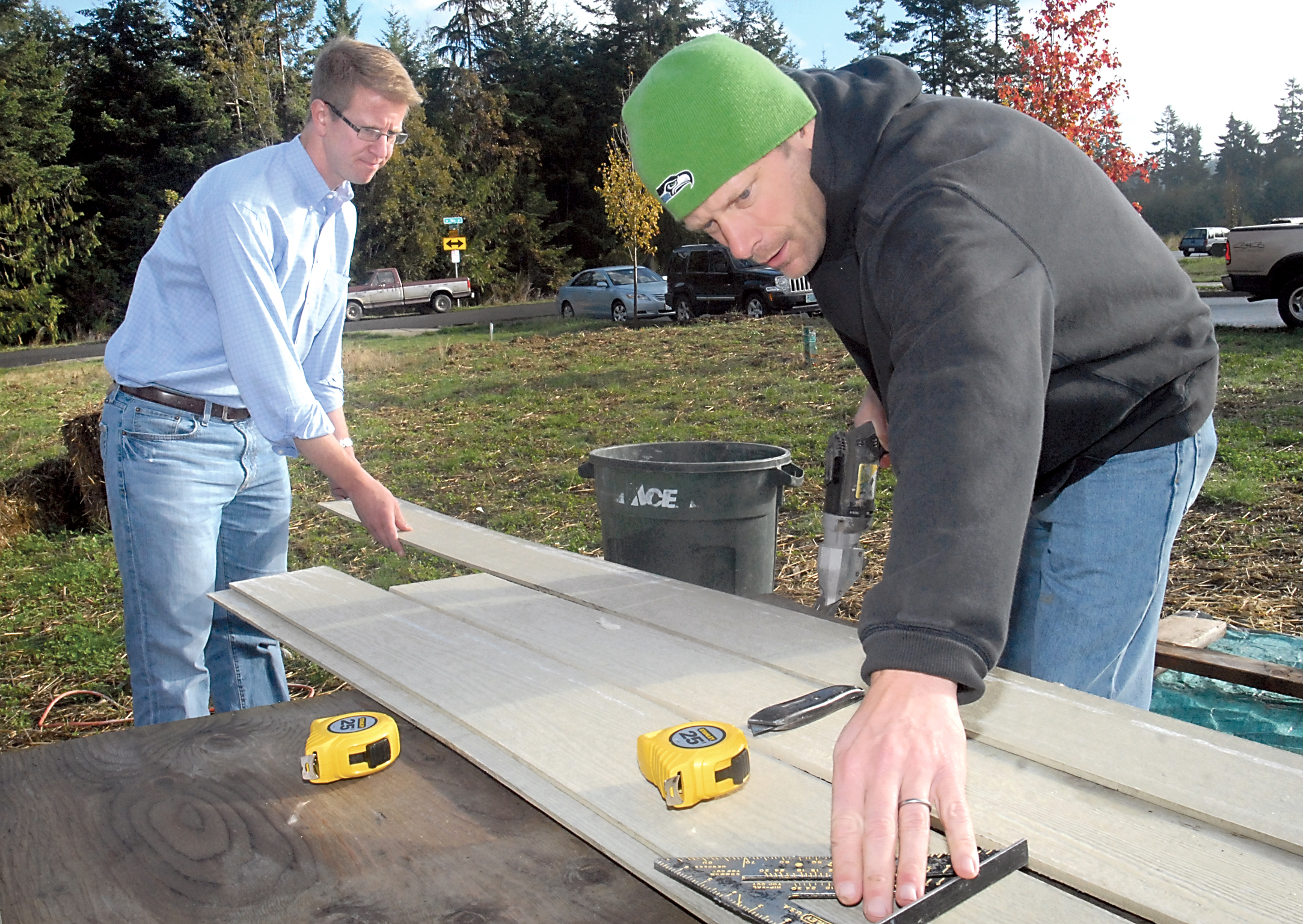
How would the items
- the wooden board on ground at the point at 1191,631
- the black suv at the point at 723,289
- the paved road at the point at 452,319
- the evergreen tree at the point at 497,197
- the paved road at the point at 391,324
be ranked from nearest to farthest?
1. the wooden board on ground at the point at 1191,631
2. the black suv at the point at 723,289
3. the paved road at the point at 391,324
4. the paved road at the point at 452,319
5. the evergreen tree at the point at 497,197

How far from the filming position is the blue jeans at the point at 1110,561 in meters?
1.83

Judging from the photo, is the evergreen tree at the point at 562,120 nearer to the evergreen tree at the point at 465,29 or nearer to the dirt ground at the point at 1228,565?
the evergreen tree at the point at 465,29

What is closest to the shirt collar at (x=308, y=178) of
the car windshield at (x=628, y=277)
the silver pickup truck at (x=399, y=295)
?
the car windshield at (x=628, y=277)

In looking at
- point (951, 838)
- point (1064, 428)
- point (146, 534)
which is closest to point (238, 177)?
point (146, 534)

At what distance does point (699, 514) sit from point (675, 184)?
1.75m

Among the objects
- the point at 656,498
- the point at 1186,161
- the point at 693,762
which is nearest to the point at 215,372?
the point at 656,498

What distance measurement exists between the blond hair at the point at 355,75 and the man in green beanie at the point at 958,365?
3.75ft

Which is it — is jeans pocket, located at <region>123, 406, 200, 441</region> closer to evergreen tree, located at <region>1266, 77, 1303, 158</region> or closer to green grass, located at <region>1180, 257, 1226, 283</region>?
green grass, located at <region>1180, 257, 1226, 283</region>

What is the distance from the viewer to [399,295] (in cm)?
3028

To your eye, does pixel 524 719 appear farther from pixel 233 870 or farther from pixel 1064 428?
pixel 1064 428

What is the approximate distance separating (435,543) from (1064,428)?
1736 millimetres

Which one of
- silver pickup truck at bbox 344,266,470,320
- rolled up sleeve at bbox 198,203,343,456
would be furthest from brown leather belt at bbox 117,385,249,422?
silver pickup truck at bbox 344,266,470,320

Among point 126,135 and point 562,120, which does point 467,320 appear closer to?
point 126,135

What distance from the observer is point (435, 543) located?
2.78 m
